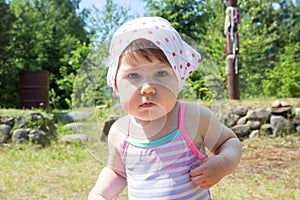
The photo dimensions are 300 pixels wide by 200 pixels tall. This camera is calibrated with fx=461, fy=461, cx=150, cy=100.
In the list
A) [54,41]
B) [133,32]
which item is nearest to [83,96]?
[133,32]

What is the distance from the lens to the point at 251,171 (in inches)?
160

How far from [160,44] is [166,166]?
Result: 0.33 metres

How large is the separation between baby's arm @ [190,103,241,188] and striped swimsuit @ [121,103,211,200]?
0.03m

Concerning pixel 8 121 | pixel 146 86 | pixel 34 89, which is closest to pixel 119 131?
pixel 146 86

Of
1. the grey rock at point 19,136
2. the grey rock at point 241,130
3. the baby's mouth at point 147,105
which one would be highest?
the baby's mouth at point 147,105

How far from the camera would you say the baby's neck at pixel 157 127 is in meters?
1.27

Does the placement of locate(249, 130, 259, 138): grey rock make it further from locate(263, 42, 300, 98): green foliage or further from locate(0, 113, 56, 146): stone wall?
locate(263, 42, 300, 98): green foliage

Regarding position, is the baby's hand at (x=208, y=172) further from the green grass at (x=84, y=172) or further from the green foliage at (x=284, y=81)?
the green foliage at (x=284, y=81)

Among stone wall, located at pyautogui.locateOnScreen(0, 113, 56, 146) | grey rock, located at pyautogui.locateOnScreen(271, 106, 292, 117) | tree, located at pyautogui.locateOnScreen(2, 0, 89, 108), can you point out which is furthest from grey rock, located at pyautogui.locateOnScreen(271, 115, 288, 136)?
tree, located at pyautogui.locateOnScreen(2, 0, 89, 108)

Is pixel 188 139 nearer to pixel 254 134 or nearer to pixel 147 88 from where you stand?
pixel 147 88

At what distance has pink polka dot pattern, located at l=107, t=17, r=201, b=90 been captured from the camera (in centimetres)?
120

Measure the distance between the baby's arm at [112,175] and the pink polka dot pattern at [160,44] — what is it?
0.54 ft

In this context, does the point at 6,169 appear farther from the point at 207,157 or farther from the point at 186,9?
the point at 207,157

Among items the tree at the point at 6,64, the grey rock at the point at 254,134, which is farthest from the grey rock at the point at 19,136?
the tree at the point at 6,64
